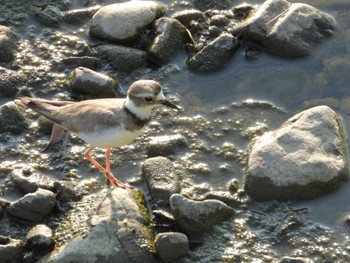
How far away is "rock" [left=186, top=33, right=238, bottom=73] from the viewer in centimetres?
1013

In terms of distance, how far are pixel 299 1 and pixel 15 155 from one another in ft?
16.6

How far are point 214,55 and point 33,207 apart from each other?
3.58 meters

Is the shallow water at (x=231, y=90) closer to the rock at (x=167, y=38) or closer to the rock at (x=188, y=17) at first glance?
the rock at (x=167, y=38)

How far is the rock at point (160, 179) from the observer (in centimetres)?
834

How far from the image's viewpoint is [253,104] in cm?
972

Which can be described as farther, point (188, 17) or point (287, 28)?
point (188, 17)

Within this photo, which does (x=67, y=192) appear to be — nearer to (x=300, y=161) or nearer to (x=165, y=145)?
(x=165, y=145)

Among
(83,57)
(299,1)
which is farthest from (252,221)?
(299,1)

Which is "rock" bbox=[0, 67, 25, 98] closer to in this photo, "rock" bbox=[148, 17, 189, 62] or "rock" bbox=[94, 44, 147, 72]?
"rock" bbox=[94, 44, 147, 72]

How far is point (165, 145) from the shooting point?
9.09 metres

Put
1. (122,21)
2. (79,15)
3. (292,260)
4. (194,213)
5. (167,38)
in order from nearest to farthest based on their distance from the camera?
(292,260) → (194,213) → (167,38) → (122,21) → (79,15)

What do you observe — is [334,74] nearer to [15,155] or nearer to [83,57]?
[83,57]

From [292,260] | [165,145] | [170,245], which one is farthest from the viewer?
Result: [165,145]

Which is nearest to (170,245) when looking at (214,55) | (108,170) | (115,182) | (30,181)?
(115,182)
